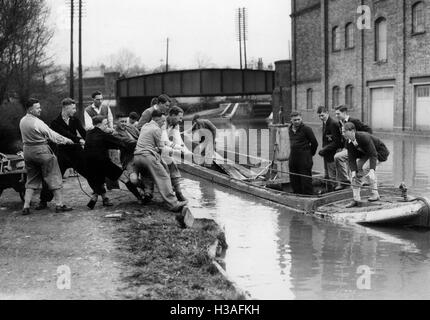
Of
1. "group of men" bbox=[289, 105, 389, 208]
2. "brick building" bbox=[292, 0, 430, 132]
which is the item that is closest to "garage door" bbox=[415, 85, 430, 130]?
"brick building" bbox=[292, 0, 430, 132]

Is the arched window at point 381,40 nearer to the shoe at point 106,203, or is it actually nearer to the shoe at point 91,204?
the shoe at point 106,203

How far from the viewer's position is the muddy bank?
586 cm

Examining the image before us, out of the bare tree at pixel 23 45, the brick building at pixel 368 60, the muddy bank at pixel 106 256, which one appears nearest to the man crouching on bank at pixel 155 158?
the muddy bank at pixel 106 256

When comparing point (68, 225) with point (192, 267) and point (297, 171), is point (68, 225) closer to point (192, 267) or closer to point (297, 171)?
point (192, 267)

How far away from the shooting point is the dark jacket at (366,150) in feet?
34.5

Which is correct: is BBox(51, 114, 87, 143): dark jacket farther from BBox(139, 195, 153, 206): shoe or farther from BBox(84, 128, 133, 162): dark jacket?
BBox(139, 195, 153, 206): shoe

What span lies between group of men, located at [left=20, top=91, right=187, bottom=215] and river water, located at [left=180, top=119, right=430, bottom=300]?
1.62 meters

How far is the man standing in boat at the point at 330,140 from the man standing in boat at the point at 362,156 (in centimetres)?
152

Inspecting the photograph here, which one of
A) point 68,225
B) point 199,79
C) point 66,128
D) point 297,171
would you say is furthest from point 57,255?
point 199,79

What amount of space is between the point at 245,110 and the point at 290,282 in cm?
6457

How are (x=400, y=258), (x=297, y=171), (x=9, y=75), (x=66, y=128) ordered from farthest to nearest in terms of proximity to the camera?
(x=9, y=75) → (x=297, y=171) → (x=66, y=128) → (x=400, y=258)

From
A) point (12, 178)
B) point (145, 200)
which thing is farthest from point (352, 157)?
point (12, 178)

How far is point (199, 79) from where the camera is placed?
4716 centimetres
